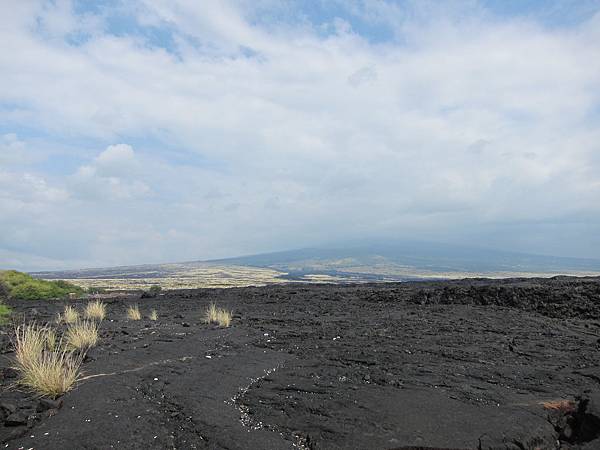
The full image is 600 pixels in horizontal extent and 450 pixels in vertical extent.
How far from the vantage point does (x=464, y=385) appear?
8.96 meters

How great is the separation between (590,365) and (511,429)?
16.8 ft

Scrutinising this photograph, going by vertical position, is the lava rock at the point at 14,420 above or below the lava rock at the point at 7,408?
below

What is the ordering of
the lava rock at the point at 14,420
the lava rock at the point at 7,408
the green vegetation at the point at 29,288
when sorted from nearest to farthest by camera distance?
the lava rock at the point at 14,420 < the lava rock at the point at 7,408 < the green vegetation at the point at 29,288

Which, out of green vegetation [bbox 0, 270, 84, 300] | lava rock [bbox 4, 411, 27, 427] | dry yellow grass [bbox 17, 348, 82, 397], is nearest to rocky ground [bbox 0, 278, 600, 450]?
lava rock [bbox 4, 411, 27, 427]

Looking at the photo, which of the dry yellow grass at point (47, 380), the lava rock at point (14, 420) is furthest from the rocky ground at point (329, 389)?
the dry yellow grass at point (47, 380)

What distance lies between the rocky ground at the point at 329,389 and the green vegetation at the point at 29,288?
21.8 meters

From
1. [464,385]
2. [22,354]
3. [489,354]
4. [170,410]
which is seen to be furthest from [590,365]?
[22,354]

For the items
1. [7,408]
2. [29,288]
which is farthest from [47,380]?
[29,288]

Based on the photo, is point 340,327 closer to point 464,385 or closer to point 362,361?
point 362,361

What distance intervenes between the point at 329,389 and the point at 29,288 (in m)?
35.9

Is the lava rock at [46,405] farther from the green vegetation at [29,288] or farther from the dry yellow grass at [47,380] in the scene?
the green vegetation at [29,288]

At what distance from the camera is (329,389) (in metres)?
8.88

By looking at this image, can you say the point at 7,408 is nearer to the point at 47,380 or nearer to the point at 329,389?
the point at 47,380

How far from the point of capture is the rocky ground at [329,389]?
21.7 ft
